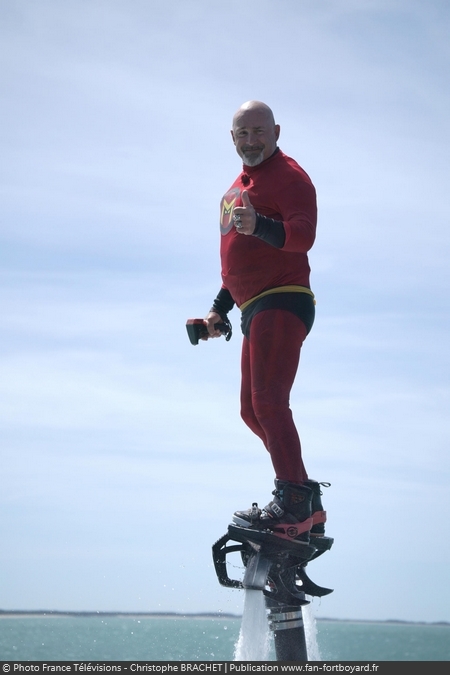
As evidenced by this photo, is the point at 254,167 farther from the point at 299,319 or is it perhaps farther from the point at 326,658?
the point at 326,658

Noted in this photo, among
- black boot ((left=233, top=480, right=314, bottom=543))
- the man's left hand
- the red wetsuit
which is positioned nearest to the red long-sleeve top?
the red wetsuit

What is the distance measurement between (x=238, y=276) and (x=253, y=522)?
170cm

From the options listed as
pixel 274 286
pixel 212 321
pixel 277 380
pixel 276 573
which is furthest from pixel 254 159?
pixel 276 573

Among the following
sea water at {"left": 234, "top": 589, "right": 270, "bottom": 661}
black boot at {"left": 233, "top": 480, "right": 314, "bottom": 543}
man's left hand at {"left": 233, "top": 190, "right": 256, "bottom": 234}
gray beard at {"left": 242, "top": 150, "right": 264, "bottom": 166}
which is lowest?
sea water at {"left": 234, "top": 589, "right": 270, "bottom": 661}

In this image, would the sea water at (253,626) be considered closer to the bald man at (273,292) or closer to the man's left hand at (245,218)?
the bald man at (273,292)

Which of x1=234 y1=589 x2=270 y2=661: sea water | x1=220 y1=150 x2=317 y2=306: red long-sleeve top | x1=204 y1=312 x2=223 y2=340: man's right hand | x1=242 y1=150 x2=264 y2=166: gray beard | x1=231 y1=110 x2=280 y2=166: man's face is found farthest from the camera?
x1=204 y1=312 x2=223 y2=340: man's right hand

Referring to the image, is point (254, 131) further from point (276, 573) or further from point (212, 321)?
point (276, 573)

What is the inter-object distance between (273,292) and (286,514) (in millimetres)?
1501

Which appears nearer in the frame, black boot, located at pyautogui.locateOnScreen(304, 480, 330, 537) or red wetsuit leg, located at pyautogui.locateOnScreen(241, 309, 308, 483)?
red wetsuit leg, located at pyautogui.locateOnScreen(241, 309, 308, 483)

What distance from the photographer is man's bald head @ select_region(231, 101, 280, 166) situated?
650 cm

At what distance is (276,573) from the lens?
6.27m

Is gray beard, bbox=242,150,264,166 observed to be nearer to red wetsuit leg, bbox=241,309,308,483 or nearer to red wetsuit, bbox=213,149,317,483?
red wetsuit, bbox=213,149,317,483
